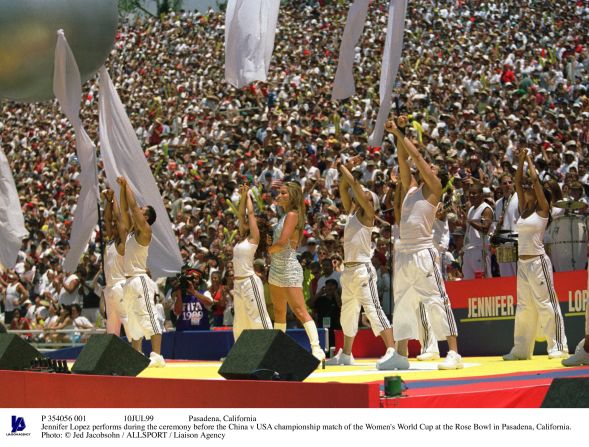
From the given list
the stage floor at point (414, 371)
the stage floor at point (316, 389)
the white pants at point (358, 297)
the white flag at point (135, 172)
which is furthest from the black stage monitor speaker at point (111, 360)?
the white flag at point (135, 172)

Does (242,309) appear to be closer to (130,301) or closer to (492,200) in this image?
(130,301)

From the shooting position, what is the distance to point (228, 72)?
1071cm

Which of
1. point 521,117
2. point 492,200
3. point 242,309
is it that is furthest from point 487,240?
point 521,117

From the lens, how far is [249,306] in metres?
10.9

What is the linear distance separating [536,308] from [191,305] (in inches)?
219

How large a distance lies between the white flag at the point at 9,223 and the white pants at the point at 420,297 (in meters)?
5.34

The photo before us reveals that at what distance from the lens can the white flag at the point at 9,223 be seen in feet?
42.5

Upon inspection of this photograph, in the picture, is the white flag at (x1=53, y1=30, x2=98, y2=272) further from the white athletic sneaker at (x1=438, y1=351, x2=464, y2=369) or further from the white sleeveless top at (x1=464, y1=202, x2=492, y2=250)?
the white athletic sneaker at (x1=438, y1=351, x2=464, y2=369)

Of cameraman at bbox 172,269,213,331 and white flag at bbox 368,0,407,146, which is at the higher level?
white flag at bbox 368,0,407,146

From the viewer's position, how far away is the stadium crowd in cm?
1505

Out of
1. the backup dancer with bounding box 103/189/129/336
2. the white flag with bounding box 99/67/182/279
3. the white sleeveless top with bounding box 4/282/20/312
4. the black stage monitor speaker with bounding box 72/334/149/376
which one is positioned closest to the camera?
the black stage monitor speaker with bounding box 72/334/149/376

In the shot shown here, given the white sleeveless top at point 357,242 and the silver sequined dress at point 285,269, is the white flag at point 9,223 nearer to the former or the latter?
the silver sequined dress at point 285,269
